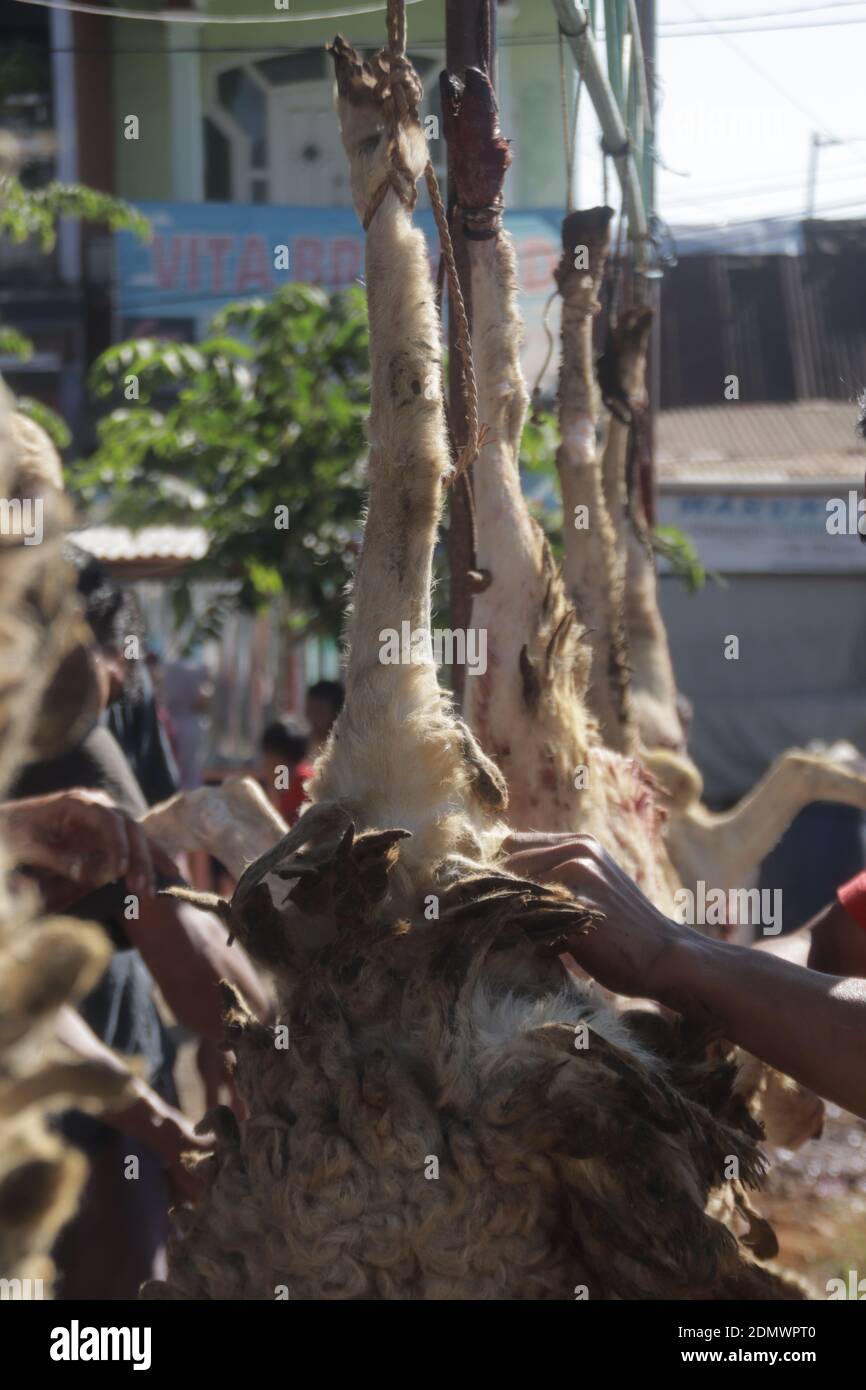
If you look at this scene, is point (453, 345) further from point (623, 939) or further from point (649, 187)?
point (649, 187)

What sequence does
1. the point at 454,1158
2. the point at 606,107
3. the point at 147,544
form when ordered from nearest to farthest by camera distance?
the point at 454,1158, the point at 606,107, the point at 147,544

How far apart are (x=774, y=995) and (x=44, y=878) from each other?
1442mm

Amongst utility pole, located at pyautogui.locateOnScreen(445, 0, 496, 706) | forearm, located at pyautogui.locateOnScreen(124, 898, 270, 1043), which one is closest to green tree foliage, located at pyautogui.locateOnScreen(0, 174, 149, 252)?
utility pole, located at pyautogui.locateOnScreen(445, 0, 496, 706)

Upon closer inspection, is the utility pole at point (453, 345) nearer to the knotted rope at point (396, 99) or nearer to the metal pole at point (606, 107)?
the knotted rope at point (396, 99)

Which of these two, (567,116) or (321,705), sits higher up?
(567,116)

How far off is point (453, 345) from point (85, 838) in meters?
1.04

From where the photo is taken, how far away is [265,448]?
718 centimetres

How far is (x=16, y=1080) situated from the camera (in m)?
0.95

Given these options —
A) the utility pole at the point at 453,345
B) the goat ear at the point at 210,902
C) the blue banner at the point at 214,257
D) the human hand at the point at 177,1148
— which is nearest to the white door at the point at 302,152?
the blue banner at the point at 214,257

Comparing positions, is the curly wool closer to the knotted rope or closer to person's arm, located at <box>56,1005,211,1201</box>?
person's arm, located at <box>56,1005,211,1201</box>

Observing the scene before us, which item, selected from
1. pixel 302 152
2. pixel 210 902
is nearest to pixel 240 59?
pixel 302 152

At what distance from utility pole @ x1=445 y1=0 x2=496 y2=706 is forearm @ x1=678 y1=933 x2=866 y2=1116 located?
37.6 inches

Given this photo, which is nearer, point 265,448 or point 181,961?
point 181,961

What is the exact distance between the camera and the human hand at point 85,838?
2.44 m
